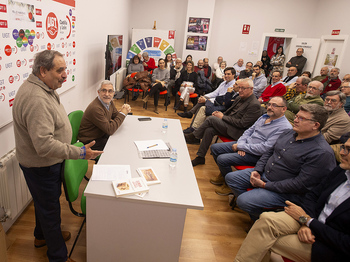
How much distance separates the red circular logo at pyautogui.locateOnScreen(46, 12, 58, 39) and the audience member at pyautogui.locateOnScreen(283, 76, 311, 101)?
4.27 meters

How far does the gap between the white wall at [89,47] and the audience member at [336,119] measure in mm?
3665

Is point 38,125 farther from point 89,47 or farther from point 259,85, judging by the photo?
point 259,85

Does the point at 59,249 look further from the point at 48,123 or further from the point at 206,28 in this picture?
the point at 206,28

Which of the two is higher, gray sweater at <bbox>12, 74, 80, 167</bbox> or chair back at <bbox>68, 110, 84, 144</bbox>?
gray sweater at <bbox>12, 74, 80, 167</bbox>

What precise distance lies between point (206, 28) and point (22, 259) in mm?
8072

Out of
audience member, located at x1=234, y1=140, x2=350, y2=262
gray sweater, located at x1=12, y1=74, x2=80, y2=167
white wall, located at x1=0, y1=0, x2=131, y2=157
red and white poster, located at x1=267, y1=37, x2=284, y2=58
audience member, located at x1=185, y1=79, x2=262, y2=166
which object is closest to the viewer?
gray sweater, located at x1=12, y1=74, x2=80, y2=167

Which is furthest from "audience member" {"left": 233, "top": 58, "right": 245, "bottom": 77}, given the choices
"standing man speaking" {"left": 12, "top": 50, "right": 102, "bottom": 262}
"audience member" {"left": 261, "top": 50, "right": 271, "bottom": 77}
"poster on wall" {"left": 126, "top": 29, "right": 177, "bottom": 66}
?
"standing man speaking" {"left": 12, "top": 50, "right": 102, "bottom": 262}

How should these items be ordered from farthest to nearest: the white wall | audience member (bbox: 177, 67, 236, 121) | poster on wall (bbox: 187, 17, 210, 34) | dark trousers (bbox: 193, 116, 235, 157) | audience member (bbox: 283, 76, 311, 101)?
poster on wall (bbox: 187, 17, 210, 34) → audience member (bbox: 283, 76, 311, 101) → audience member (bbox: 177, 67, 236, 121) → the white wall → dark trousers (bbox: 193, 116, 235, 157)

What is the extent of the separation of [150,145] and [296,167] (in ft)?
4.40

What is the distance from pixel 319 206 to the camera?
175cm

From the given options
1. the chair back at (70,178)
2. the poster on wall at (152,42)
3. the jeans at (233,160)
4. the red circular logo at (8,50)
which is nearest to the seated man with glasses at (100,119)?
the chair back at (70,178)

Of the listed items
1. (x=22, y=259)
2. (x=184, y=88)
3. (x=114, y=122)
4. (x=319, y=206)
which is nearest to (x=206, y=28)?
(x=184, y=88)

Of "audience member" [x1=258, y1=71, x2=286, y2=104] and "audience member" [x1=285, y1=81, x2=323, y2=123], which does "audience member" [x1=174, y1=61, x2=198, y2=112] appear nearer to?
"audience member" [x1=258, y1=71, x2=286, y2=104]

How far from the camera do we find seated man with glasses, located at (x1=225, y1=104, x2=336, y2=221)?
193 centimetres
